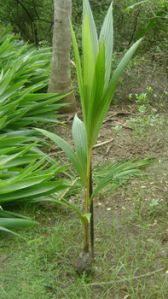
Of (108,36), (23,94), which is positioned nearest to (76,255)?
(108,36)

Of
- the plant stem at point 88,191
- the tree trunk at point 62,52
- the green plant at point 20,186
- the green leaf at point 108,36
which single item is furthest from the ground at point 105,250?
the tree trunk at point 62,52

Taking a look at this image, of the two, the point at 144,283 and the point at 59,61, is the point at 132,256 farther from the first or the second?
the point at 59,61

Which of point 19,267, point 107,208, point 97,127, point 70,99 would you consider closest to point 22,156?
point 107,208

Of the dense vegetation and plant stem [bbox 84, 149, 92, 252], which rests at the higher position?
plant stem [bbox 84, 149, 92, 252]

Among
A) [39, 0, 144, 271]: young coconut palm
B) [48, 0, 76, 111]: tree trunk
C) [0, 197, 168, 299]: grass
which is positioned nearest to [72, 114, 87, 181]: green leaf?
[39, 0, 144, 271]: young coconut palm

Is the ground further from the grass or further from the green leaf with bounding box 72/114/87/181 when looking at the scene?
the green leaf with bounding box 72/114/87/181
